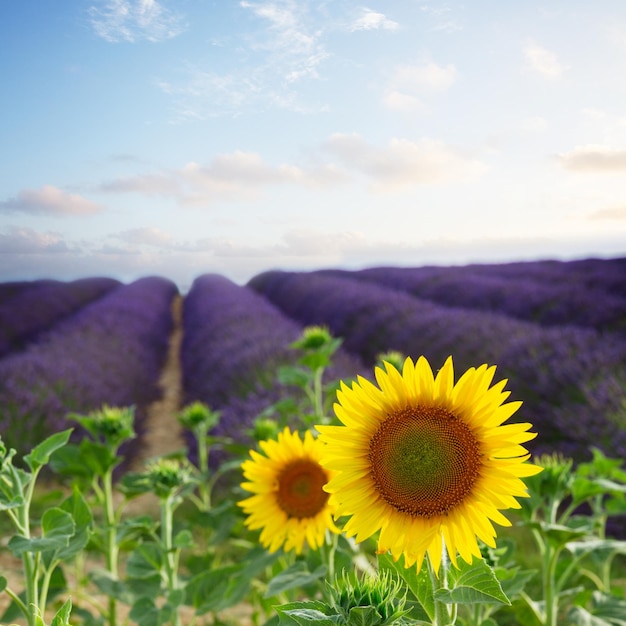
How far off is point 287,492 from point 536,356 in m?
4.47

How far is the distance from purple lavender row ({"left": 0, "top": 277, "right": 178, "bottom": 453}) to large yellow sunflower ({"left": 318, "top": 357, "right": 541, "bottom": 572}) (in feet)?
16.1

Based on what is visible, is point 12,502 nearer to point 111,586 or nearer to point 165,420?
point 111,586

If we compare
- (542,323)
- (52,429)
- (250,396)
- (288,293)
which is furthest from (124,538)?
(288,293)

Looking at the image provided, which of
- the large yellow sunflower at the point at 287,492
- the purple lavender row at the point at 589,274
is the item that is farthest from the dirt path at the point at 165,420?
the purple lavender row at the point at 589,274

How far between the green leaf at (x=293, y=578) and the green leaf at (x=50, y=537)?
1.20 ft

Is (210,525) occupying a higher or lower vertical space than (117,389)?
higher

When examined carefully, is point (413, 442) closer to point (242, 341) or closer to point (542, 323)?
point (242, 341)

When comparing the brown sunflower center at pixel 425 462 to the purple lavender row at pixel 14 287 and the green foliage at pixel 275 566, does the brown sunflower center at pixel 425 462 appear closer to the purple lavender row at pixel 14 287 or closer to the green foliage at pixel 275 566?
the green foliage at pixel 275 566

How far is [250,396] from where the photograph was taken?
196 inches

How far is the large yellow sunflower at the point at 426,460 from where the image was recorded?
0.85 metres

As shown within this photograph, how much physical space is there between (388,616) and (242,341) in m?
6.98

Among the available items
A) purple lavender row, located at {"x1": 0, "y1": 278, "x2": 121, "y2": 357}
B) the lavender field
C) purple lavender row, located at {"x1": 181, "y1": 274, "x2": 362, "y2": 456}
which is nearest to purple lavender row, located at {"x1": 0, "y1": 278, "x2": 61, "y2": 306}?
purple lavender row, located at {"x1": 0, "y1": 278, "x2": 121, "y2": 357}

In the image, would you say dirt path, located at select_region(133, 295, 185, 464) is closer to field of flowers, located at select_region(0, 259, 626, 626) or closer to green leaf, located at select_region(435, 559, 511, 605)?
field of flowers, located at select_region(0, 259, 626, 626)

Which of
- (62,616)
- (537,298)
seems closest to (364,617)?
(62,616)
